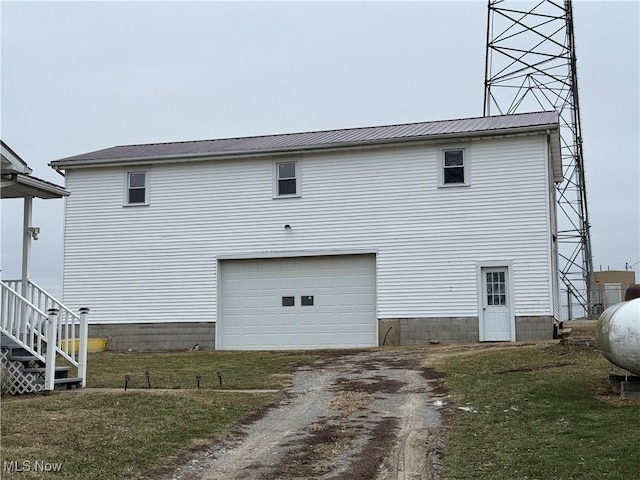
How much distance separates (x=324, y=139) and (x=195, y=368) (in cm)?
877

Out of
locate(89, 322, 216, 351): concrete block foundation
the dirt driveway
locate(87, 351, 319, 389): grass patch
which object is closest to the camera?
the dirt driveway

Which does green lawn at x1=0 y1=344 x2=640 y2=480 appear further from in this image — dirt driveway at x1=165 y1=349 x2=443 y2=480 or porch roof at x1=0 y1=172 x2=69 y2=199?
porch roof at x1=0 y1=172 x2=69 y2=199

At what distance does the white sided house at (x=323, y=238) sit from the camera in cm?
1952

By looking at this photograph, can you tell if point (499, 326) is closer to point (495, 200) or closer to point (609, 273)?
point (495, 200)

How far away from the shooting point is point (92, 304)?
2231 cm

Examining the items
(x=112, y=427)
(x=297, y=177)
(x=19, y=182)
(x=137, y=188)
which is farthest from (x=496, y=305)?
(x=112, y=427)

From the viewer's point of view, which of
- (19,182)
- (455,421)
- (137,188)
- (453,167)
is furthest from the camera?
(137,188)

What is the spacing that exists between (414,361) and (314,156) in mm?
7689

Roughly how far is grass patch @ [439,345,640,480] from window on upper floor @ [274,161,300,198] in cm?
877

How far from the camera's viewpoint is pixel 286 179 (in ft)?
70.4

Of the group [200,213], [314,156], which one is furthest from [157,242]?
[314,156]

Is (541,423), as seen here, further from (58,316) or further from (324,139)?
(324,139)
